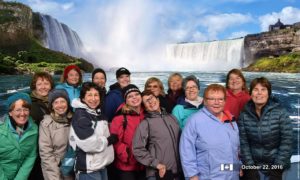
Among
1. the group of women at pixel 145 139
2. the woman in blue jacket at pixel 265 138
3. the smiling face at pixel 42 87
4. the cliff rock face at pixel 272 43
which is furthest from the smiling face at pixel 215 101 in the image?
the cliff rock face at pixel 272 43

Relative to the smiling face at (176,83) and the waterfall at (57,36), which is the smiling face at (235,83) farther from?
the waterfall at (57,36)

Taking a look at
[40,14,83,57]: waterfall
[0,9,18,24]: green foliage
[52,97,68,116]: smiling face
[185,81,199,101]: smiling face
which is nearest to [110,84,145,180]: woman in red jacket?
[52,97,68,116]: smiling face

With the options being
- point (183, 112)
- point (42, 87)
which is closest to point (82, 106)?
point (42, 87)

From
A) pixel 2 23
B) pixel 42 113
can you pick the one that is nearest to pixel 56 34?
pixel 2 23

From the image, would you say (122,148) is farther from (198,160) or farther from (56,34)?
(56,34)

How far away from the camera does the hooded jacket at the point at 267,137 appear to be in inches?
128

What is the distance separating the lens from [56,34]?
8581cm

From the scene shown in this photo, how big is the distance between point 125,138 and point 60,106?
782 millimetres

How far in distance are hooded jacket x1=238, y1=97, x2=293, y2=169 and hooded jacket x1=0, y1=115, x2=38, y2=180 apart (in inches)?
87.3

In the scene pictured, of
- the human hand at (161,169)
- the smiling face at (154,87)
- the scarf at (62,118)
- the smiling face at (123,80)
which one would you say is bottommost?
the human hand at (161,169)

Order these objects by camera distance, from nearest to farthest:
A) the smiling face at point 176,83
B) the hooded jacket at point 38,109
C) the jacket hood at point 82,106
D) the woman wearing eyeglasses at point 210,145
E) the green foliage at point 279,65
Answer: the woman wearing eyeglasses at point 210,145, the jacket hood at point 82,106, the hooded jacket at point 38,109, the smiling face at point 176,83, the green foliage at point 279,65

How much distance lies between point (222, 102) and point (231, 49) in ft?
238

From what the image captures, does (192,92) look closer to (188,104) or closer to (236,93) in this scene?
(188,104)

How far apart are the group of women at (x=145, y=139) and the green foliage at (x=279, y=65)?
62542mm
